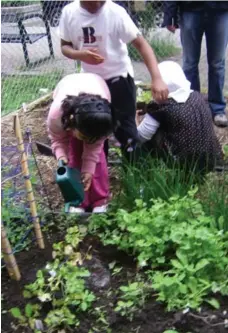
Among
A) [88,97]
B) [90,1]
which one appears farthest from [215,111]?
[88,97]

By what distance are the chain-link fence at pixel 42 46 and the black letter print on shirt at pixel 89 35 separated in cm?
237

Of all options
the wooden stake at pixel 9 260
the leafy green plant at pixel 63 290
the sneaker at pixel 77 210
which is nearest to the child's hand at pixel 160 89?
the sneaker at pixel 77 210

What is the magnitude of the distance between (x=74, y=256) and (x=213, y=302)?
1.92ft

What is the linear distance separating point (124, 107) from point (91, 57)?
0.39m

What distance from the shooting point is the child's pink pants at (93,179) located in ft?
8.98

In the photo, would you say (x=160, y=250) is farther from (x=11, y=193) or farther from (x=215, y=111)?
(x=215, y=111)

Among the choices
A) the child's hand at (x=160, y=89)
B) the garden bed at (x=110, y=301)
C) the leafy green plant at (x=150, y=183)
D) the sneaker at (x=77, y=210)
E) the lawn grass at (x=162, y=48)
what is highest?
the child's hand at (x=160, y=89)

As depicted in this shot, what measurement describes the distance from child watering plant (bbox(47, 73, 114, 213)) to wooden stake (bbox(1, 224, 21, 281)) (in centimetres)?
58

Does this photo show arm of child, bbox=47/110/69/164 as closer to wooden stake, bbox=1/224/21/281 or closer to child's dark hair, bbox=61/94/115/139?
child's dark hair, bbox=61/94/115/139

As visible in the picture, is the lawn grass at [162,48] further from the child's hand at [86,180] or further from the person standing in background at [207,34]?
the child's hand at [86,180]

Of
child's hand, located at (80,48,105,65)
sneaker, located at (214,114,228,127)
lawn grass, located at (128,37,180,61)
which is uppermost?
child's hand, located at (80,48,105,65)

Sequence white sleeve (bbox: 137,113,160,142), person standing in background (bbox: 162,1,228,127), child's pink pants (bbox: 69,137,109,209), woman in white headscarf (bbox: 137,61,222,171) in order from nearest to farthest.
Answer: child's pink pants (bbox: 69,137,109,209)
woman in white headscarf (bbox: 137,61,222,171)
white sleeve (bbox: 137,113,160,142)
person standing in background (bbox: 162,1,228,127)

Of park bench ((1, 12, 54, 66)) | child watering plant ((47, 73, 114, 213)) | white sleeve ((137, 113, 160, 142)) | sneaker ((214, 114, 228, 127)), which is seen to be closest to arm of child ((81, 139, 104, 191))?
child watering plant ((47, 73, 114, 213))

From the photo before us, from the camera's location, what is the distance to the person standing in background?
371cm
